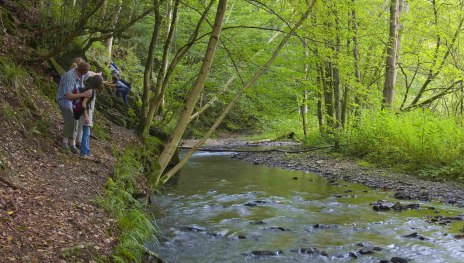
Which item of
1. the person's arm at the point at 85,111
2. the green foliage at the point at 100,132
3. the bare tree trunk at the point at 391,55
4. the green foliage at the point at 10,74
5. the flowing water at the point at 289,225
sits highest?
the bare tree trunk at the point at 391,55

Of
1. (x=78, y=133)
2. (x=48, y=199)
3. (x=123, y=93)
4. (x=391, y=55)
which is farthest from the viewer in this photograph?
(x=391, y=55)

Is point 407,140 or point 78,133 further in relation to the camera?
point 407,140

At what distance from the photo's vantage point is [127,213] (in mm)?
6352

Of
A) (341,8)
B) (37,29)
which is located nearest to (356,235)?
(341,8)

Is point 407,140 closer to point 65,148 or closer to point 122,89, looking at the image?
point 122,89

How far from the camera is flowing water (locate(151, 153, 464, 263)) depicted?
6.25 meters

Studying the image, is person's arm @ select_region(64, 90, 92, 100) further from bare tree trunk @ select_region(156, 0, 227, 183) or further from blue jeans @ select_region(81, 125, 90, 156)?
bare tree trunk @ select_region(156, 0, 227, 183)

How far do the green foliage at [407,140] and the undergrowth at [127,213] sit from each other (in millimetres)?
9136

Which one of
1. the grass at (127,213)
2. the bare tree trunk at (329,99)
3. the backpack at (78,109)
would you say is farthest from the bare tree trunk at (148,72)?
the bare tree trunk at (329,99)

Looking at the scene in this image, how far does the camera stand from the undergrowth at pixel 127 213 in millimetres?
4957

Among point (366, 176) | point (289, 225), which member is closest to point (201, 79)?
point (289, 225)

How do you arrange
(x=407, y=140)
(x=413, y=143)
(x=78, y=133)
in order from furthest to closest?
(x=407, y=140), (x=413, y=143), (x=78, y=133)

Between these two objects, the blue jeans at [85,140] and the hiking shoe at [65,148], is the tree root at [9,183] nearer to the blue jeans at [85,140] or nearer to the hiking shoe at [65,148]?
the hiking shoe at [65,148]

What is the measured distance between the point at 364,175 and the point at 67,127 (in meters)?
9.46
